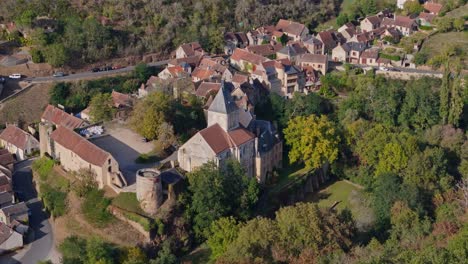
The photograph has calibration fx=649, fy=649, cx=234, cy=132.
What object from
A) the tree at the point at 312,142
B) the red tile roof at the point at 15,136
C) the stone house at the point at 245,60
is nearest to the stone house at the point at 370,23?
the stone house at the point at 245,60

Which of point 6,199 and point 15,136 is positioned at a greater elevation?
point 15,136

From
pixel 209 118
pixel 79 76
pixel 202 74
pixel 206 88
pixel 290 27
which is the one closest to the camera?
pixel 209 118

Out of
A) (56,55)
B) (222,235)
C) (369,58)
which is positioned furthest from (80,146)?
(369,58)

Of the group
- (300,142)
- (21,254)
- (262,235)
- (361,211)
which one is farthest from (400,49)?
(21,254)

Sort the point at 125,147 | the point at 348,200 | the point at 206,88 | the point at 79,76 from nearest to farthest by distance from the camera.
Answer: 1. the point at 125,147
2. the point at 348,200
3. the point at 206,88
4. the point at 79,76

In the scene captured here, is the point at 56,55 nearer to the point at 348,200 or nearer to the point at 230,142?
the point at 230,142

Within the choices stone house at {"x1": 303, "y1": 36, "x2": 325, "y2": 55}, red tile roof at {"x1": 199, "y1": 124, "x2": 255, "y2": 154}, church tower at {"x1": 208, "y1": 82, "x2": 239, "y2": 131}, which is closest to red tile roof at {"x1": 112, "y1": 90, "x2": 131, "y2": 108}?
church tower at {"x1": 208, "y1": 82, "x2": 239, "y2": 131}

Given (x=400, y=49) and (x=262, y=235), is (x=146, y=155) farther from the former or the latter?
(x=400, y=49)
